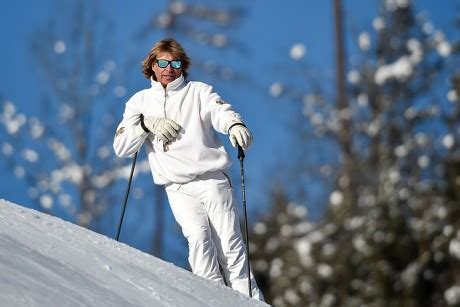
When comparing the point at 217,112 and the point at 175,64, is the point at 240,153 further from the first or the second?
the point at 175,64

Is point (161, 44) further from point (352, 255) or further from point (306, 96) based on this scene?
point (306, 96)

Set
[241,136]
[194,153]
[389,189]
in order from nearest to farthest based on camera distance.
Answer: [241,136]
[194,153]
[389,189]

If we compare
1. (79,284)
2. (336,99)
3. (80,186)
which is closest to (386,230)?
(336,99)

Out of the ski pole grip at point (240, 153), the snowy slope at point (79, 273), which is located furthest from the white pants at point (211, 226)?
the snowy slope at point (79, 273)

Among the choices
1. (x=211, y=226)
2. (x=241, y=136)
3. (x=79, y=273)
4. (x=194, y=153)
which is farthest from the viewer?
(x=211, y=226)

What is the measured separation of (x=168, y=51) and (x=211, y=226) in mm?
926

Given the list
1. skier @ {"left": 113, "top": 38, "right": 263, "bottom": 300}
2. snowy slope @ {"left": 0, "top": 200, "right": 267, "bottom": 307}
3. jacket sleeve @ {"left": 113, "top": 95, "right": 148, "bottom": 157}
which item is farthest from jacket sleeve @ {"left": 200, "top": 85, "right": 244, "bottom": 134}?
snowy slope @ {"left": 0, "top": 200, "right": 267, "bottom": 307}

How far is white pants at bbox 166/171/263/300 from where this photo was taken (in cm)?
664

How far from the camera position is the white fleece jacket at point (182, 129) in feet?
21.7

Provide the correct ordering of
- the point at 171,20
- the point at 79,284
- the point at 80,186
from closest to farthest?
the point at 79,284 < the point at 80,186 < the point at 171,20

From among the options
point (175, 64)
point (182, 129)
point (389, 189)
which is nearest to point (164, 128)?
point (182, 129)

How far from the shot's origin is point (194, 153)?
6621mm

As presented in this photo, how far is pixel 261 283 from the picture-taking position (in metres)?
22.7

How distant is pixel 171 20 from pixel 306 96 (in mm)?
2794
